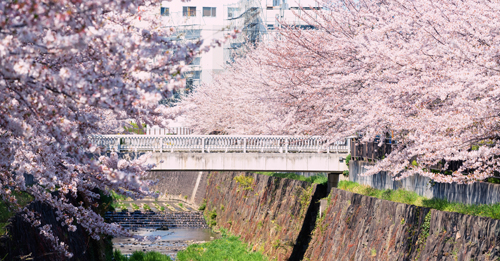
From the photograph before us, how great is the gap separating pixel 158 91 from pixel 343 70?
11.7 m

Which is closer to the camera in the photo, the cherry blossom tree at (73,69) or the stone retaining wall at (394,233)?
the cherry blossom tree at (73,69)

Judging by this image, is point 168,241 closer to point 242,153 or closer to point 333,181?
point 242,153

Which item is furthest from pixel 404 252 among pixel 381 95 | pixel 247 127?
pixel 247 127

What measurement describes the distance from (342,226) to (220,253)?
30.9 feet

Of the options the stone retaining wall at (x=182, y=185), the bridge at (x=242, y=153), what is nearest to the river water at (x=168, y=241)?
the bridge at (x=242, y=153)

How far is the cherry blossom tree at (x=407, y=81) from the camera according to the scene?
1022 cm

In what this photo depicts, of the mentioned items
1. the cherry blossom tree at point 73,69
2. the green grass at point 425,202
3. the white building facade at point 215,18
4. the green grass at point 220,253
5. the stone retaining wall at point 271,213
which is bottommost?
the green grass at point 220,253

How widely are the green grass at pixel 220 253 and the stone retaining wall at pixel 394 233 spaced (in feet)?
14.8

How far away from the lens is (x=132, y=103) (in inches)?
213

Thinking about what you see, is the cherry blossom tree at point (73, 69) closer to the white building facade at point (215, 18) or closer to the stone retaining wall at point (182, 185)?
the stone retaining wall at point (182, 185)

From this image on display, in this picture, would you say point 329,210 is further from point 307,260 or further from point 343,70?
point 343,70

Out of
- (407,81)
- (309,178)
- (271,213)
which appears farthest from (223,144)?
(407,81)

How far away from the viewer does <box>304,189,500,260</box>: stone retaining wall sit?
37.2 feet

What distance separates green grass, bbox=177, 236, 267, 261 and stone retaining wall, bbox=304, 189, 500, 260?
4524 mm
